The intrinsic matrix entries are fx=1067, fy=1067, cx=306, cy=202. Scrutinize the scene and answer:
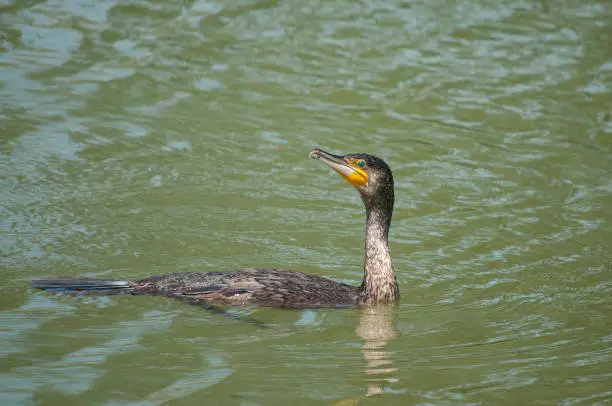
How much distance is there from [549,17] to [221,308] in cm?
938

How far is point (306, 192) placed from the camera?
1080 centimetres

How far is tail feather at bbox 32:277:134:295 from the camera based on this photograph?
8179 millimetres

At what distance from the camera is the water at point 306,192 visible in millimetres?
7000

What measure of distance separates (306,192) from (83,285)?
3203 mm

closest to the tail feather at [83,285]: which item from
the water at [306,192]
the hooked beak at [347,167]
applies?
the water at [306,192]

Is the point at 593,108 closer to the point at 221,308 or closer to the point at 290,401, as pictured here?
the point at 221,308

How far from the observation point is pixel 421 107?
13.1m

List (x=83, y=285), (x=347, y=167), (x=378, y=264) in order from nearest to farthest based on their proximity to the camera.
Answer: (x=83, y=285)
(x=347, y=167)
(x=378, y=264)

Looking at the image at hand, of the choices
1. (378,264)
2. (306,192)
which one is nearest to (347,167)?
(378,264)

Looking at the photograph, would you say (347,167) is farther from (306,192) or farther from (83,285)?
(306,192)

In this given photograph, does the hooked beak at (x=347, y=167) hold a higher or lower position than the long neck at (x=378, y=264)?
higher

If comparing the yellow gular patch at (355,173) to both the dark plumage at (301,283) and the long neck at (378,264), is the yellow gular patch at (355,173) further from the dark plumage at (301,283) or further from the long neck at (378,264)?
the long neck at (378,264)

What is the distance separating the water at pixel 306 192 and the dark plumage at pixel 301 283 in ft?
0.49

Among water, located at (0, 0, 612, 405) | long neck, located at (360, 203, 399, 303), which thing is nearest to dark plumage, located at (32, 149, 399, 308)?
long neck, located at (360, 203, 399, 303)
